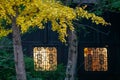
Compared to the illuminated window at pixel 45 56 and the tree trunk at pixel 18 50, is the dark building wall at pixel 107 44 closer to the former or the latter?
the illuminated window at pixel 45 56

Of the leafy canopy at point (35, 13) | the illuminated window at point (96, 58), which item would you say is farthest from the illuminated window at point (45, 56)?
the leafy canopy at point (35, 13)

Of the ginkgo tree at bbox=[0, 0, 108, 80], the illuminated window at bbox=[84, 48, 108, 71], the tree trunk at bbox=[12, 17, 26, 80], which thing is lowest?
the illuminated window at bbox=[84, 48, 108, 71]

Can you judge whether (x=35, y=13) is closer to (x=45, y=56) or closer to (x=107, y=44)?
(x=45, y=56)

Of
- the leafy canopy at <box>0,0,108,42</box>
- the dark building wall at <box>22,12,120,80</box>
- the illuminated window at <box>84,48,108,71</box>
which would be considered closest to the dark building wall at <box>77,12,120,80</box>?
the dark building wall at <box>22,12,120,80</box>

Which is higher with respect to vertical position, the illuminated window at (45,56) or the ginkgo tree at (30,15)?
the ginkgo tree at (30,15)

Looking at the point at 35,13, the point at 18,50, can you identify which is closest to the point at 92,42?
the point at 18,50

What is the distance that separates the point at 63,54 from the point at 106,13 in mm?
2184

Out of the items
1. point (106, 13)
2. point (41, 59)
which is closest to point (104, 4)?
point (106, 13)

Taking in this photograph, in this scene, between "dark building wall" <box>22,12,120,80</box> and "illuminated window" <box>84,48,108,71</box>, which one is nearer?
"dark building wall" <box>22,12,120,80</box>

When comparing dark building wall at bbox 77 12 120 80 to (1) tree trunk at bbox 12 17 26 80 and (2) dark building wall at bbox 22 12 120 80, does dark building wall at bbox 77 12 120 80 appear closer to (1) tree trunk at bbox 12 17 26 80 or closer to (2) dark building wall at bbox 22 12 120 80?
(2) dark building wall at bbox 22 12 120 80

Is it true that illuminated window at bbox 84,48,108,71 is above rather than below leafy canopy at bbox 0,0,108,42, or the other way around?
below

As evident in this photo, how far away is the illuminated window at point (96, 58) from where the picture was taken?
49.8 ft

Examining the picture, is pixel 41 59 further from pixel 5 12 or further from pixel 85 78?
pixel 5 12

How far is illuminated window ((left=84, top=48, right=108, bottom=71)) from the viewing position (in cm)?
1516
